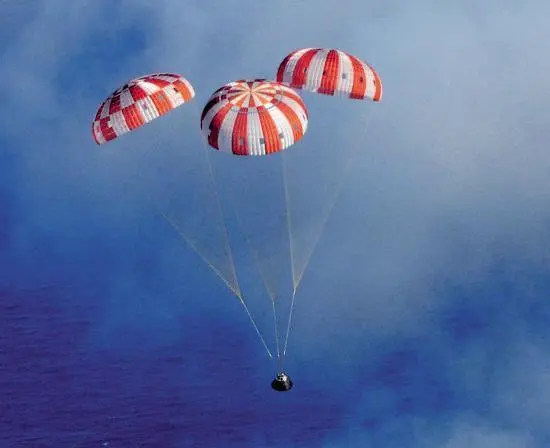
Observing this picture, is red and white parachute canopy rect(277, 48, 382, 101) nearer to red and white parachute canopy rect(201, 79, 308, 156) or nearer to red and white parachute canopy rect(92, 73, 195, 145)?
red and white parachute canopy rect(201, 79, 308, 156)

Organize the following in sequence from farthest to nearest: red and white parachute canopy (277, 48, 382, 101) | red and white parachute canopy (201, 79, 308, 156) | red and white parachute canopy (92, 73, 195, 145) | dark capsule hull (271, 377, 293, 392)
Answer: red and white parachute canopy (277, 48, 382, 101), dark capsule hull (271, 377, 293, 392), red and white parachute canopy (92, 73, 195, 145), red and white parachute canopy (201, 79, 308, 156)

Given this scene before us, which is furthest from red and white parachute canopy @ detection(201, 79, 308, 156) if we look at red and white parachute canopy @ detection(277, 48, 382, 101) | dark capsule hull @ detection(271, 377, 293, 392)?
dark capsule hull @ detection(271, 377, 293, 392)

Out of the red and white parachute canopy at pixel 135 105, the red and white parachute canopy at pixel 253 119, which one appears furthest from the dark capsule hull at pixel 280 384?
the red and white parachute canopy at pixel 135 105

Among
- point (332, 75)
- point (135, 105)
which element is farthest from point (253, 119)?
point (135, 105)

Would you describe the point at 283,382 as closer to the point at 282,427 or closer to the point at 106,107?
the point at 106,107

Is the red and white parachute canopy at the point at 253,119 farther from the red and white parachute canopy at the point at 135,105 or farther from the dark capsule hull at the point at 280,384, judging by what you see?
the dark capsule hull at the point at 280,384
